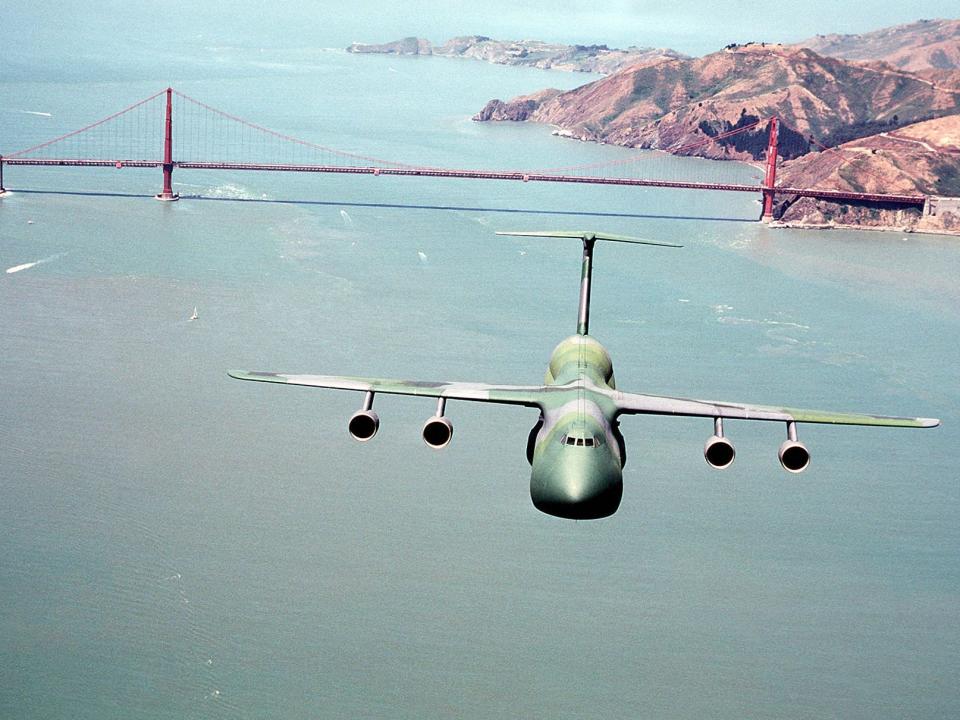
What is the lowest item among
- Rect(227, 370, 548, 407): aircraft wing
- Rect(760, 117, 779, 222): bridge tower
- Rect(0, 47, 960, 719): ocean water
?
Rect(227, 370, 548, 407): aircraft wing

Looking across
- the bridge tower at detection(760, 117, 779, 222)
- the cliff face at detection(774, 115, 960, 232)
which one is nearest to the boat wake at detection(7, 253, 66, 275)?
the bridge tower at detection(760, 117, 779, 222)

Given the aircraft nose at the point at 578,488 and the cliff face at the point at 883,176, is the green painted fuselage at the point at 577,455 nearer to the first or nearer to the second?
the aircraft nose at the point at 578,488

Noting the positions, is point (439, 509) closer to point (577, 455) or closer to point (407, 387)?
Answer: point (407, 387)

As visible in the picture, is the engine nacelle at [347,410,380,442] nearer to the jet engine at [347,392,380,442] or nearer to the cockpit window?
the jet engine at [347,392,380,442]

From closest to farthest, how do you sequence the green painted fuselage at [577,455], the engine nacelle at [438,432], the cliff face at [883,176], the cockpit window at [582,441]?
1. the green painted fuselage at [577,455]
2. the cockpit window at [582,441]
3. the engine nacelle at [438,432]
4. the cliff face at [883,176]

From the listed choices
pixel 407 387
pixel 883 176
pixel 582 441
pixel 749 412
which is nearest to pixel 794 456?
pixel 749 412

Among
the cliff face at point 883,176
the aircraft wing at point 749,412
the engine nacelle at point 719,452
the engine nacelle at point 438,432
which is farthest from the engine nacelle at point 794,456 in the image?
the cliff face at point 883,176

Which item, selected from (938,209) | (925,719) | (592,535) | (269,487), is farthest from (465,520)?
(938,209)

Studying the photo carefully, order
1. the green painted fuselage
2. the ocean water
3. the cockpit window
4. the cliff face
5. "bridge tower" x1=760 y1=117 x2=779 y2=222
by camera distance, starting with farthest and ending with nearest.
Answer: "bridge tower" x1=760 y1=117 x2=779 y2=222 → the cliff face → the ocean water → the cockpit window → the green painted fuselage
